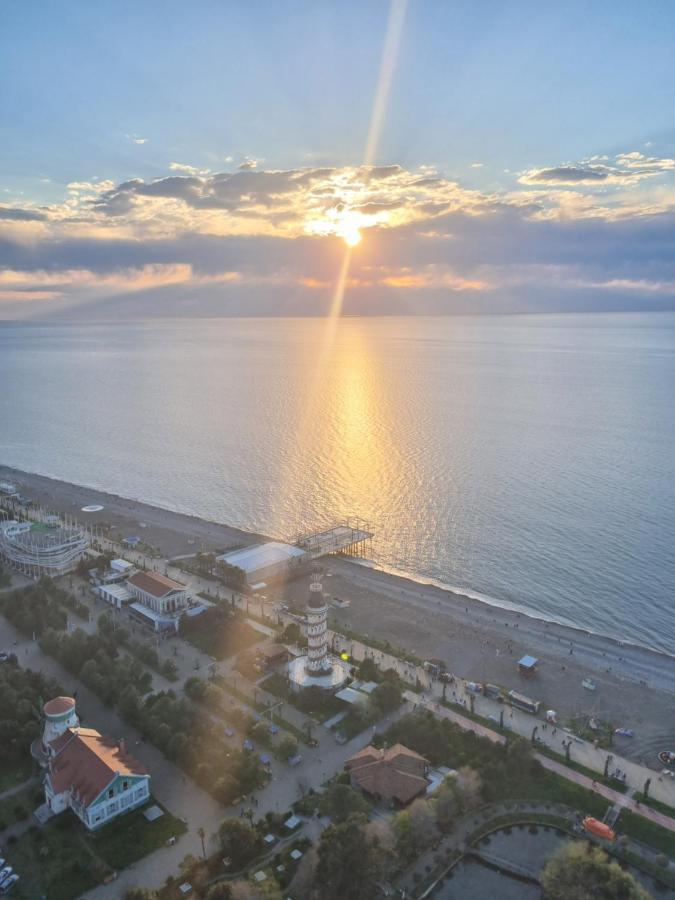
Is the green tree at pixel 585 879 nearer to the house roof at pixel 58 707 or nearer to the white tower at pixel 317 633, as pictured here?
the white tower at pixel 317 633

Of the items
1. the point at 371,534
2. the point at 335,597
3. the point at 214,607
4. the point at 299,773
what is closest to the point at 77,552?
the point at 214,607

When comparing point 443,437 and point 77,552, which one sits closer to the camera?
point 77,552

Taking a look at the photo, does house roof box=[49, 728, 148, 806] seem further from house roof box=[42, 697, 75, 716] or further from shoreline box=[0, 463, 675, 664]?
shoreline box=[0, 463, 675, 664]

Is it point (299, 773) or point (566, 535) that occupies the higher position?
point (566, 535)

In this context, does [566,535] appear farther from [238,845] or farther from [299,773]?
[238,845]

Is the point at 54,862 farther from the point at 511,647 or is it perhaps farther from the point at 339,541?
the point at 339,541

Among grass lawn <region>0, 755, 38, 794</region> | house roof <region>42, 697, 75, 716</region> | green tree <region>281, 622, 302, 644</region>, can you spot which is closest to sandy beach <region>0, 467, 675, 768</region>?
green tree <region>281, 622, 302, 644</region>

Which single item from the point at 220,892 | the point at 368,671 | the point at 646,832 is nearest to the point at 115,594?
the point at 368,671
